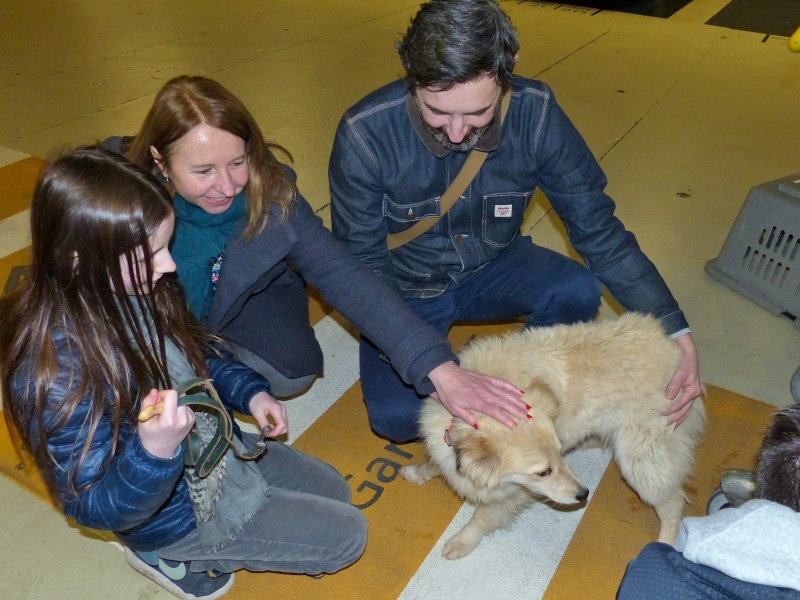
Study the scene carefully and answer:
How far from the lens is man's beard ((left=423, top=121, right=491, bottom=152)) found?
209cm

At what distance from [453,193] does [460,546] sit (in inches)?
45.7

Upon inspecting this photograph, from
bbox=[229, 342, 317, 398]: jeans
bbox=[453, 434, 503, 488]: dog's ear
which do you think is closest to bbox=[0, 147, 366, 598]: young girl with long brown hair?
bbox=[453, 434, 503, 488]: dog's ear

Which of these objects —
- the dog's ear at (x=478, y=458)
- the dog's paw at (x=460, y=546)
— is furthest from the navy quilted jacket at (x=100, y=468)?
the dog's paw at (x=460, y=546)

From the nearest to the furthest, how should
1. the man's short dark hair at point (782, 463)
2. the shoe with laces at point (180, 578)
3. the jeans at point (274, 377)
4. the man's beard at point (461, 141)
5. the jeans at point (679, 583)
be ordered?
the jeans at point (679, 583) < the man's short dark hair at point (782, 463) < the shoe with laces at point (180, 578) < the man's beard at point (461, 141) < the jeans at point (274, 377)

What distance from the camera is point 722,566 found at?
3.22 ft

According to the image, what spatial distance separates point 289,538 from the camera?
1.85 metres

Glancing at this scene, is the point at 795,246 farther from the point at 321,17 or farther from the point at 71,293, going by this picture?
the point at 321,17

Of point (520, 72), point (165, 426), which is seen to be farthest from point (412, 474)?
point (520, 72)

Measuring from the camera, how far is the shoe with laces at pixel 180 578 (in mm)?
1952

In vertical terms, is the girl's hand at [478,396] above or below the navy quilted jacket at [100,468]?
below

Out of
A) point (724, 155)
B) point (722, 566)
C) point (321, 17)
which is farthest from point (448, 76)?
point (321, 17)

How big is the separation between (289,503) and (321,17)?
702 centimetres

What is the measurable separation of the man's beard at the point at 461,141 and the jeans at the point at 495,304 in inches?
22.2

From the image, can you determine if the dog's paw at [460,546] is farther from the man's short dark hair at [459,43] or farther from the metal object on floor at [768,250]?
the metal object on floor at [768,250]
